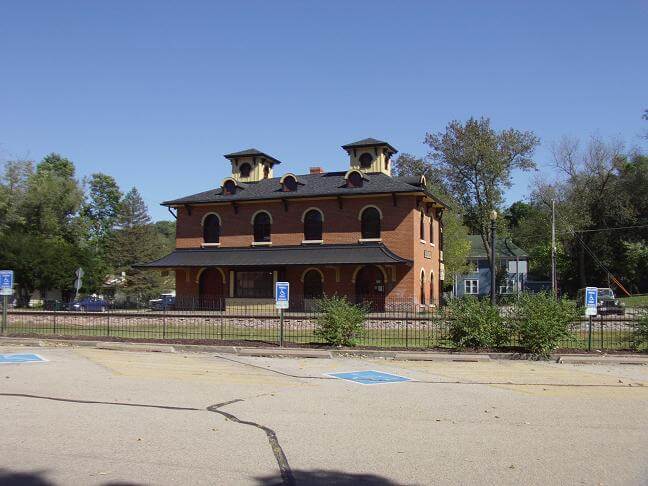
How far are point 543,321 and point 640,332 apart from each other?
10.7 feet

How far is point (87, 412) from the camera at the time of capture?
366 inches

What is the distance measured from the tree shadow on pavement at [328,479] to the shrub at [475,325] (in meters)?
12.3

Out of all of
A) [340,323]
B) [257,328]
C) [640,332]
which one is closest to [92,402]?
[340,323]

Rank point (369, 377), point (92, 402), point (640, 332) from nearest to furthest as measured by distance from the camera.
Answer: point (92, 402) < point (369, 377) < point (640, 332)

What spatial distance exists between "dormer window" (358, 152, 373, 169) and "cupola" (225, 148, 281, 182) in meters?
7.28

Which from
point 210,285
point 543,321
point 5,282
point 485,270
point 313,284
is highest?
point 485,270

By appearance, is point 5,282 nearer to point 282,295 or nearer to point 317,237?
point 282,295

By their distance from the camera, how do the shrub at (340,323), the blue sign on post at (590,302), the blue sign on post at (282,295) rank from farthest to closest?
the shrub at (340,323), the blue sign on post at (282,295), the blue sign on post at (590,302)

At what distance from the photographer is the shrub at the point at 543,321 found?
1736 centimetres

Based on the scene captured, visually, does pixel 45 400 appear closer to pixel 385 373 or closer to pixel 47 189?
pixel 385 373

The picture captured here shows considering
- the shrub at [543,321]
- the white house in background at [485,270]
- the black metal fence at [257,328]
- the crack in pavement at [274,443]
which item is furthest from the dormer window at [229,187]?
the white house in background at [485,270]

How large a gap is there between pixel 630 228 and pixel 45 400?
59.5 m

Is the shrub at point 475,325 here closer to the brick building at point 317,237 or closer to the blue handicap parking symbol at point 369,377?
the blue handicap parking symbol at point 369,377

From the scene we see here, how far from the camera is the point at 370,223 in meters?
38.8
